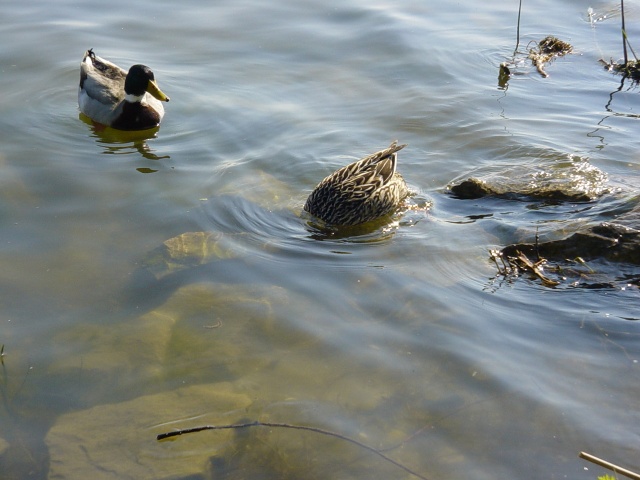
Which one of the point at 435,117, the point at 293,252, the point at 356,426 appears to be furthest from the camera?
the point at 435,117

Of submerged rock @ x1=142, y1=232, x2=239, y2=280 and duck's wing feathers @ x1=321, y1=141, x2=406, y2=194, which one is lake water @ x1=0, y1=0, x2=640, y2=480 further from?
duck's wing feathers @ x1=321, y1=141, x2=406, y2=194

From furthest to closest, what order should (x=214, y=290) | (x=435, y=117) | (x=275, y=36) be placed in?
(x=275, y=36), (x=435, y=117), (x=214, y=290)

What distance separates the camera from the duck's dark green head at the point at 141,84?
9.93 m

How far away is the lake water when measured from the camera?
471 cm

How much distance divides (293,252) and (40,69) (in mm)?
5855

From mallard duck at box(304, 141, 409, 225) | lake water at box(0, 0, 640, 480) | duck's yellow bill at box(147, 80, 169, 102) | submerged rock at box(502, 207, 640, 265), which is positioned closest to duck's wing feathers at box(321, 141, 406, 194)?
mallard duck at box(304, 141, 409, 225)

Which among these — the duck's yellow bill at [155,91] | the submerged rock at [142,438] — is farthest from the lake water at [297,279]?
the duck's yellow bill at [155,91]

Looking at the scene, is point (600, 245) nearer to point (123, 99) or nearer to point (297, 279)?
point (297, 279)

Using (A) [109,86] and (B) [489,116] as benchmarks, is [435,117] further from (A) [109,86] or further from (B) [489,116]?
(A) [109,86]

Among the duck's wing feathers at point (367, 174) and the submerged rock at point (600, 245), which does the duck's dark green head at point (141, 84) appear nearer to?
the duck's wing feathers at point (367, 174)

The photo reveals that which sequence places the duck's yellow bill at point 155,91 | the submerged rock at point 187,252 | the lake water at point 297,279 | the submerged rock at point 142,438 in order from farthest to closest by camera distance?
the duck's yellow bill at point 155,91, the submerged rock at point 187,252, the lake water at point 297,279, the submerged rock at point 142,438

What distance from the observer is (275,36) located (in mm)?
11930

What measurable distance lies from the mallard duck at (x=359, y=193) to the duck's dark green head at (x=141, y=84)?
10.3ft

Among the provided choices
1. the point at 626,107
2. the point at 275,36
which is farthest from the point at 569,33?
the point at 275,36
